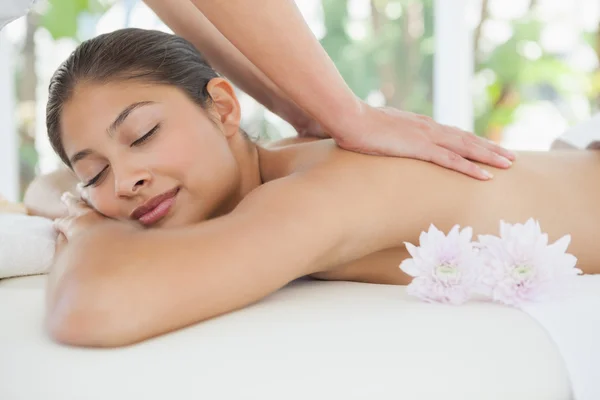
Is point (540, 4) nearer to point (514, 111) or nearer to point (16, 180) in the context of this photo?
point (514, 111)

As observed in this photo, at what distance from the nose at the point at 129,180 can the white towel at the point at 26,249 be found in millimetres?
310

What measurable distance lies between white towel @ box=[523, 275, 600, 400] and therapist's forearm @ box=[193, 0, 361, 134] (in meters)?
0.54

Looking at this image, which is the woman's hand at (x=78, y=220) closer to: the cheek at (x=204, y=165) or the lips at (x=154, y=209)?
the lips at (x=154, y=209)

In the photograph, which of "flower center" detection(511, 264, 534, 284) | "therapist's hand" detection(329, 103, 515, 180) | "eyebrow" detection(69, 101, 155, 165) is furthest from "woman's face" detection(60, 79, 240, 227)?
"flower center" detection(511, 264, 534, 284)

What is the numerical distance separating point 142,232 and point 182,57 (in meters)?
0.54

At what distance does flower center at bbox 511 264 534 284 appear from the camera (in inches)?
46.1

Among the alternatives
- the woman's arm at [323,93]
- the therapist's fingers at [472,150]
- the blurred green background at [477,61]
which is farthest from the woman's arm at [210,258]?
the blurred green background at [477,61]

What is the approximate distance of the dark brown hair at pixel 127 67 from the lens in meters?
1.52

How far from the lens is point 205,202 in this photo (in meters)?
1.53

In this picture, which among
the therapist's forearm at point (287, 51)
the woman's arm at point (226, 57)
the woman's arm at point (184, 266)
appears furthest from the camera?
the woman's arm at point (226, 57)

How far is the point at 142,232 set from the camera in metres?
1.25

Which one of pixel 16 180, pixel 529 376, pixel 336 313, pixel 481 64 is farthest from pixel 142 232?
pixel 481 64

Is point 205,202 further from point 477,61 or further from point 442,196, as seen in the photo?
point 477,61

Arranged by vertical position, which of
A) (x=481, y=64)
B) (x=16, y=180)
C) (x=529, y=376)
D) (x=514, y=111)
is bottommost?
(x=529, y=376)
